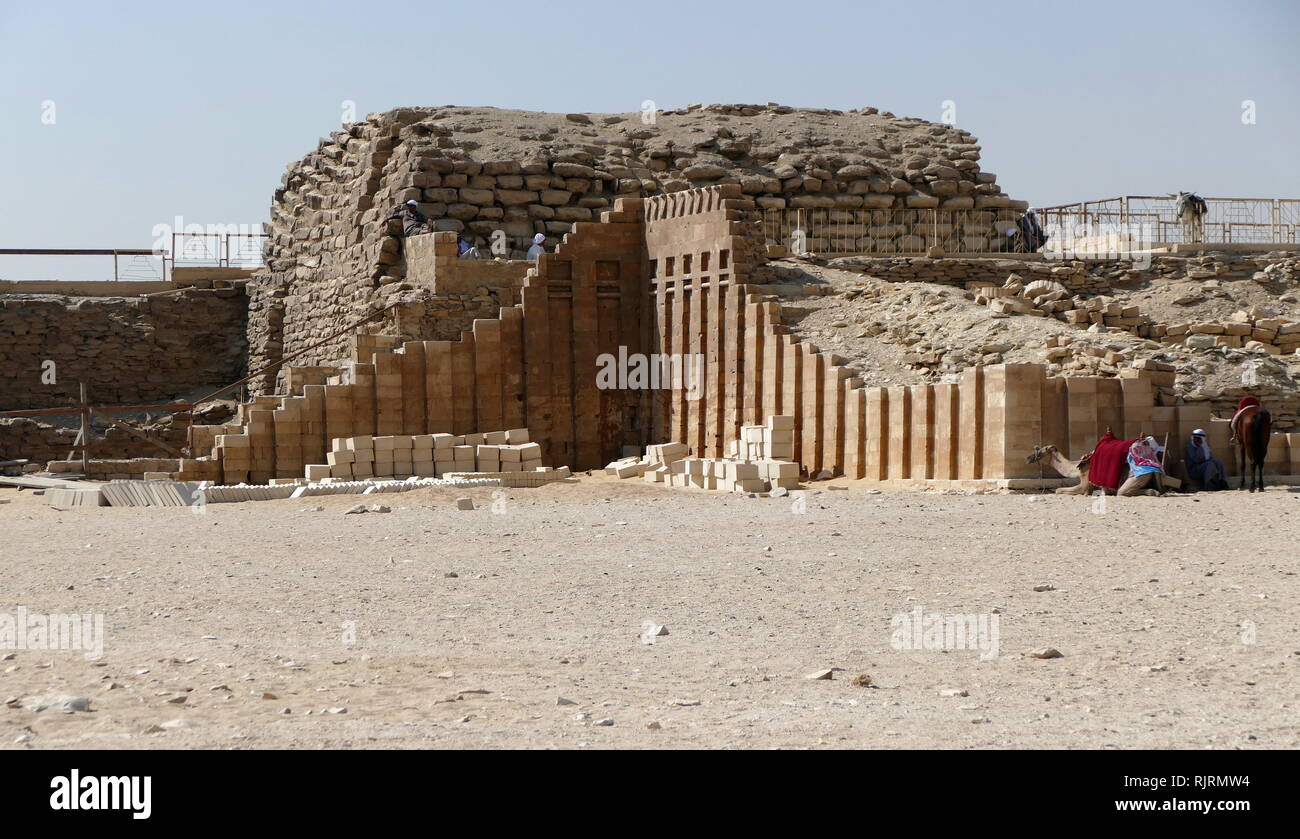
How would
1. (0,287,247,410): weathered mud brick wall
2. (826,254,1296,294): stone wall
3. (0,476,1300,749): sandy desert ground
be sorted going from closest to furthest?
(0,476,1300,749): sandy desert ground < (826,254,1296,294): stone wall < (0,287,247,410): weathered mud brick wall

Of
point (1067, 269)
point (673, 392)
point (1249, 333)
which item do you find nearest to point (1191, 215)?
point (1067, 269)

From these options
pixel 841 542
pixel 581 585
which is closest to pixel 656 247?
pixel 841 542

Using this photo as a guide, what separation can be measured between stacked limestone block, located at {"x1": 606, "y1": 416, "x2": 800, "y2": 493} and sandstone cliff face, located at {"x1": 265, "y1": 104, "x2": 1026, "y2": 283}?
851 cm

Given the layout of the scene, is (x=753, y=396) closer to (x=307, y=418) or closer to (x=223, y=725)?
(x=307, y=418)

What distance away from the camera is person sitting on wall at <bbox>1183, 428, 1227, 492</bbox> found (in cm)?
1753

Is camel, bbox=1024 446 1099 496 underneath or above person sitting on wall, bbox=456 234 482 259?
underneath

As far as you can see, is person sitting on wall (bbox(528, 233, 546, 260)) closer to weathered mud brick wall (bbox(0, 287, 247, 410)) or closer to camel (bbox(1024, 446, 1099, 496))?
weathered mud brick wall (bbox(0, 287, 247, 410))

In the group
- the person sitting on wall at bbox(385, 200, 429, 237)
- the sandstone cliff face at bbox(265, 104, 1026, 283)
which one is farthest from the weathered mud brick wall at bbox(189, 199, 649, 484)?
the sandstone cliff face at bbox(265, 104, 1026, 283)

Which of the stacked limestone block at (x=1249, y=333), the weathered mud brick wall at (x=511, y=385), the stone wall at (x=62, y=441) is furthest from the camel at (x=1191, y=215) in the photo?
the stone wall at (x=62, y=441)

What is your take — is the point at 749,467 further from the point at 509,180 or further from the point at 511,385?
the point at 509,180

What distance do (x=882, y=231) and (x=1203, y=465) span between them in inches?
515

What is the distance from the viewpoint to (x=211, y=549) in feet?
43.4

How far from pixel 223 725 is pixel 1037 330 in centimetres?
1516

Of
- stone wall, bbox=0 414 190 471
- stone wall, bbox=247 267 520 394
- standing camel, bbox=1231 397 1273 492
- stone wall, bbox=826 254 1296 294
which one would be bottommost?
stone wall, bbox=0 414 190 471
